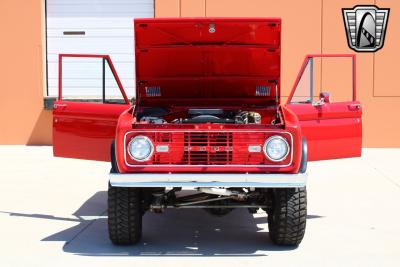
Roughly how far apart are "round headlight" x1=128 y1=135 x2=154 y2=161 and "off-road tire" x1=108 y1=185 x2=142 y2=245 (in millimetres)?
335

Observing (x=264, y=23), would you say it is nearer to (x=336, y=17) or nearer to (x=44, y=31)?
(x=336, y=17)

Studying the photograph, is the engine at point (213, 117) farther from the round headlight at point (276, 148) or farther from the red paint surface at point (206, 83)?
the round headlight at point (276, 148)

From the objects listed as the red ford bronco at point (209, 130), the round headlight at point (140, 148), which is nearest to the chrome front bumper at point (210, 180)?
the red ford bronco at point (209, 130)

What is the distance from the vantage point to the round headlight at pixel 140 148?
5.24 metres

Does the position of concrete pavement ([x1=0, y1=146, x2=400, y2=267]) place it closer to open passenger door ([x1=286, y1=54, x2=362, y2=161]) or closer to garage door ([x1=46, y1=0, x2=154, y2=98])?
open passenger door ([x1=286, y1=54, x2=362, y2=161])

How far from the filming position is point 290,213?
17.6 ft

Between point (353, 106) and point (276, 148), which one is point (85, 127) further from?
point (353, 106)

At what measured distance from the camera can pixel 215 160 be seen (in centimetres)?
525

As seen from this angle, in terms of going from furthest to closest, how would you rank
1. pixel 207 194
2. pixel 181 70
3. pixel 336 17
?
pixel 336 17, pixel 181 70, pixel 207 194

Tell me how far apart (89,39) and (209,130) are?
26.7 feet

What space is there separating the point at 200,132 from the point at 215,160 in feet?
0.78

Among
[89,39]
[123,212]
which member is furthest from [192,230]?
[89,39]

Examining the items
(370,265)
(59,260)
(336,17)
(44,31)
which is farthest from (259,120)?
(44,31)

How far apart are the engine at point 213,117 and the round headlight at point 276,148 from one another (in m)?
0.59
